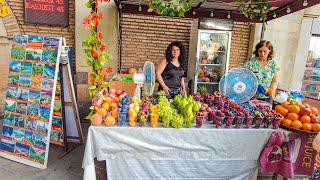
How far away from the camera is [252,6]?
3.87 metres

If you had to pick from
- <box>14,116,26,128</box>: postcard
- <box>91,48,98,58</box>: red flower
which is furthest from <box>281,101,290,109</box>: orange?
<box>14,116,26,128</box>: postcard

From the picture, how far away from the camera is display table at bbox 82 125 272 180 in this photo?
2.69m

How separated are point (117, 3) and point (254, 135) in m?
3.47

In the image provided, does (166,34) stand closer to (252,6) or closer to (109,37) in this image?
(109,37)

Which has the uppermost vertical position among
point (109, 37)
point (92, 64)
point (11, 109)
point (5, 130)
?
point (109, 37)

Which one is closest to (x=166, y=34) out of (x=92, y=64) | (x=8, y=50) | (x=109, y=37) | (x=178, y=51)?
(x=109, y=37)

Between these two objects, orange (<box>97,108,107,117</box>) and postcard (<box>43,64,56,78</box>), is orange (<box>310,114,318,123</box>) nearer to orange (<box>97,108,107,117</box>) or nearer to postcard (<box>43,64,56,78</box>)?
orange (<box>97,108,107,117</box>)

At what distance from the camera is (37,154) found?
3504 millimetres

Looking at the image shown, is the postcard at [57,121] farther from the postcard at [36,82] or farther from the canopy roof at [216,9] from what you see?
the canopy roof at [216,9]

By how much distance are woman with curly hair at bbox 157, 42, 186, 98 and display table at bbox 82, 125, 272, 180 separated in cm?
137

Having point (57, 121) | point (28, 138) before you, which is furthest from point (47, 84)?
point (28, 138)

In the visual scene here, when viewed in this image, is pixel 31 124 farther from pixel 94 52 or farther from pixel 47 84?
pixel 94 52

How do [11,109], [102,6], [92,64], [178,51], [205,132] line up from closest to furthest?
[205,132] < [92,64] < [11,109] < [178,51] < [102,6]

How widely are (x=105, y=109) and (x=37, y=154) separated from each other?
1474mm
